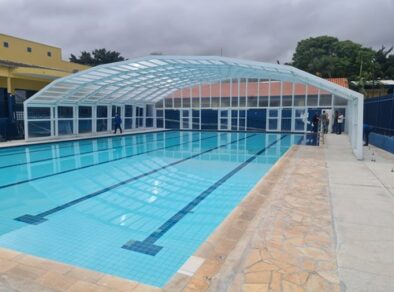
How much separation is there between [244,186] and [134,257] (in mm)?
4231

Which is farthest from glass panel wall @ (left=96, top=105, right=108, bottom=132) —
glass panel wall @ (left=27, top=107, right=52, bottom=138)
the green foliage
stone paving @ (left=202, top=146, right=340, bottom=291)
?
the green foliage

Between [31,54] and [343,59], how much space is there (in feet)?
105

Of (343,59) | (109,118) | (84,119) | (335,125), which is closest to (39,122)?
(84,119)

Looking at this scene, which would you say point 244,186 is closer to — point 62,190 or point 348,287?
point 62,190

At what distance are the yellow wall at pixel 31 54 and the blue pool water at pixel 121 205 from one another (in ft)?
37.0

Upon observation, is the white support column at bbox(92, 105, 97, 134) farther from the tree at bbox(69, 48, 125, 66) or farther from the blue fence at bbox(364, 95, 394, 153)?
the tree at bbox(69, 48, 125, 66)

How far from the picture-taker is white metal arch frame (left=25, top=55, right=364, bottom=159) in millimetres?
11130

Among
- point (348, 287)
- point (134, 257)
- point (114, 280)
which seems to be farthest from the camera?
point (134, 257)

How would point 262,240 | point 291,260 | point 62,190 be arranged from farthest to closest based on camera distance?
point 62,190
point 262,240
point 291,260

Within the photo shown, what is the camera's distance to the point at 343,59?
34812mm

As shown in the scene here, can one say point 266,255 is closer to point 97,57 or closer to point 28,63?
point 28,63

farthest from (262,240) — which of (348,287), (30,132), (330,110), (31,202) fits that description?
(330,110)

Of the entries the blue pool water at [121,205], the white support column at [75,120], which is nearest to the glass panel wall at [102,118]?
the white support column at [75,120]

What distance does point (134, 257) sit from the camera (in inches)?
157
